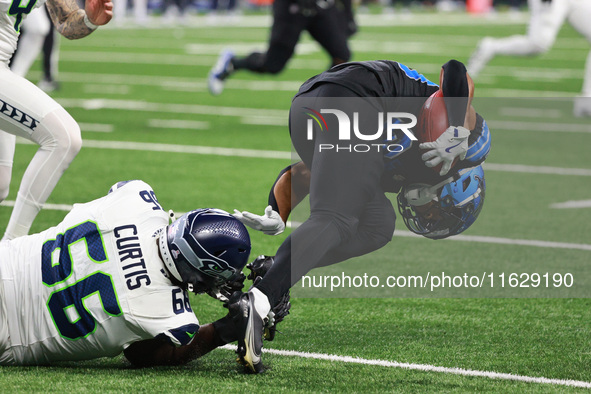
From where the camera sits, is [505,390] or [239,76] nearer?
[505,390]

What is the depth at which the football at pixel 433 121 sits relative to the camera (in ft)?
13.5

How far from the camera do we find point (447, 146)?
4.10 m

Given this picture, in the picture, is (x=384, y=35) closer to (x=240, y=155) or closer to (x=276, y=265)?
(x=240, y=155)

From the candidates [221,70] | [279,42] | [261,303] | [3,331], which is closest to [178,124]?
[221,70]

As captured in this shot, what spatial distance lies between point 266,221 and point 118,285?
770 mm

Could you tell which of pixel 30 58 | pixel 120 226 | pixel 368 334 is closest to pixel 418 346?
pixel 368 334

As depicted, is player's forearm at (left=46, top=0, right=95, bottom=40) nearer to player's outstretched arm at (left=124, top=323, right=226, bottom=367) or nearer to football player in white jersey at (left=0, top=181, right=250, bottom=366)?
football player in white jersey at (left=0, top=181, right=250, bottom=366)

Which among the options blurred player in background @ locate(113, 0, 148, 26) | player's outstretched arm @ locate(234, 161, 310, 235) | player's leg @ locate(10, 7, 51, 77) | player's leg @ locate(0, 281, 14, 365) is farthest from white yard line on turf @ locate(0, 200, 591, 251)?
blurred player in background @ locate(113, 0, 148, 26)

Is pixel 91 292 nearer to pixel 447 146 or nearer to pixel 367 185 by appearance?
pixel 367 185

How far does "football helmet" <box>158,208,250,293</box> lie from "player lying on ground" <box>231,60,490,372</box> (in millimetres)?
143

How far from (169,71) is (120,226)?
13312 millimetres

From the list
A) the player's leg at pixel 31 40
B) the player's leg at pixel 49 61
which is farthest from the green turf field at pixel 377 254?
the player's leg at pixel 31 40

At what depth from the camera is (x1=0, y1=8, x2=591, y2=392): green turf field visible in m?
3.90

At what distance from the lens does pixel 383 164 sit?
4164 millimetres
